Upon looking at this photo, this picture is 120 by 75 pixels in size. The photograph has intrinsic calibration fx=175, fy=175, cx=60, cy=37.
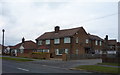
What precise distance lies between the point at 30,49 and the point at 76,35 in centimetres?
2052

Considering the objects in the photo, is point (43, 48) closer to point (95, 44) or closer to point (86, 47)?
point (86, 47)

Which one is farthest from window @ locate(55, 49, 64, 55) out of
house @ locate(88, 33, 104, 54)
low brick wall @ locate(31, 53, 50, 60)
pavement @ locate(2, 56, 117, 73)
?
pavement @ locate(2, 56, 117, 73)

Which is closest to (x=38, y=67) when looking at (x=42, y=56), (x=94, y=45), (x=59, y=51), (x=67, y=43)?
(x=42, y=56)

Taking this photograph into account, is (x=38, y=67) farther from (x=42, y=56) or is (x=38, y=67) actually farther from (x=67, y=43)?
(x=67, y=43)

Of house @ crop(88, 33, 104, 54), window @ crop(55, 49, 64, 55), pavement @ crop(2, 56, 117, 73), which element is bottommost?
pavement @ crop(2, 56, 117, 73)

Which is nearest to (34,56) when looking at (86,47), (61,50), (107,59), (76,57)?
(61,50)

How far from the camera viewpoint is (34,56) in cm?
4319

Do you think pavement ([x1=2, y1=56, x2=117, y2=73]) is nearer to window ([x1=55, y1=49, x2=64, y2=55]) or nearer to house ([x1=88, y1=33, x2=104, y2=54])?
window ([x1=55, y1=49, x2=64, y2=55])

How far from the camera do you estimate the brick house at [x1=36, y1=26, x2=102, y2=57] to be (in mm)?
44156

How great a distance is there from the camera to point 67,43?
44438 mm

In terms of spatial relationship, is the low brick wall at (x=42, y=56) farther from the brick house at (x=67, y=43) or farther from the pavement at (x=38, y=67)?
the pavement at (x=38, y=67)

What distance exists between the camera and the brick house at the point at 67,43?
145ft

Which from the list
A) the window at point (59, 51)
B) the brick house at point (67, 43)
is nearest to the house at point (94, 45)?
the brick house at point (67, 43)

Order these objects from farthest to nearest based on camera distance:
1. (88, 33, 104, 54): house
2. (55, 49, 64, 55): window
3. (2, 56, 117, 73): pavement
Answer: (88, 33, 104, 54): house < (55, 49, 64, 55): window < (2, 56, 117, 73): pavement
